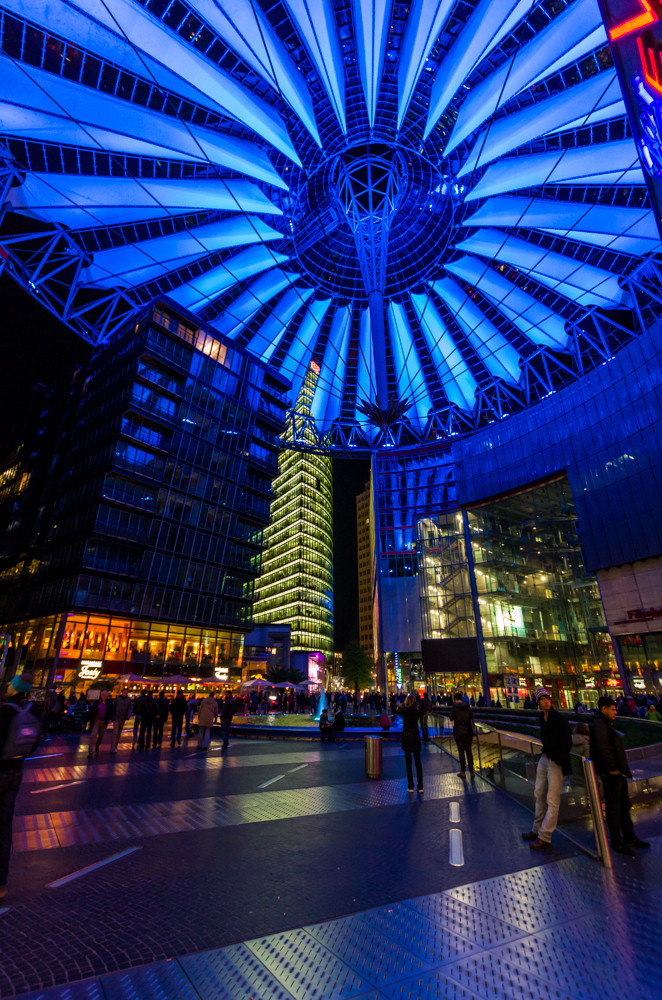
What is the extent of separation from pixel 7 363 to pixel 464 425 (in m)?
50.4

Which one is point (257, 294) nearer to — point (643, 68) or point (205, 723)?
point (643, 68)

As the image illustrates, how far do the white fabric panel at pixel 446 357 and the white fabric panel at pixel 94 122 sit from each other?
842 inches

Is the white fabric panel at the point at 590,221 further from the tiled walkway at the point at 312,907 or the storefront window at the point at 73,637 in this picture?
the storefront window at the point at 73,637

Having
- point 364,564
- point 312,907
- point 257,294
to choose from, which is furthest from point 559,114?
point 364,564

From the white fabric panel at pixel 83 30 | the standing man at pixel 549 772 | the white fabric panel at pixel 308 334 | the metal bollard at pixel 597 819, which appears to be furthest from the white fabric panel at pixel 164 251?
the metal bollard at pixel 597 819

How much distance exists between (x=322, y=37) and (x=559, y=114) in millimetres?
13363

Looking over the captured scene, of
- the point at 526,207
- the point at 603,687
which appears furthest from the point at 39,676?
the point at 526,207

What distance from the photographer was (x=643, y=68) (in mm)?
8750

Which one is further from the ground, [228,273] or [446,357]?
[228,273]

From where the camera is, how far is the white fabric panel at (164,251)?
3262cm

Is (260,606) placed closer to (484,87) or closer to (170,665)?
(170,665)

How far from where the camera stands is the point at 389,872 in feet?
16.1

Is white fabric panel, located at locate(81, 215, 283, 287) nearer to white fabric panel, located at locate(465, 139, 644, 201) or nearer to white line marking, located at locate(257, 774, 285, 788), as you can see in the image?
white fabric panel, located at locate(465, 139, 644, 201)

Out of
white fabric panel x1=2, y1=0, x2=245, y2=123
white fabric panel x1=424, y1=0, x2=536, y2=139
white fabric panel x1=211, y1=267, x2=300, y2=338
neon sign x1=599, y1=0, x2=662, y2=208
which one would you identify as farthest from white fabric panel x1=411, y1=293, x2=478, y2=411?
neon sign x1=599, y1=0, x2=662, y2=208
